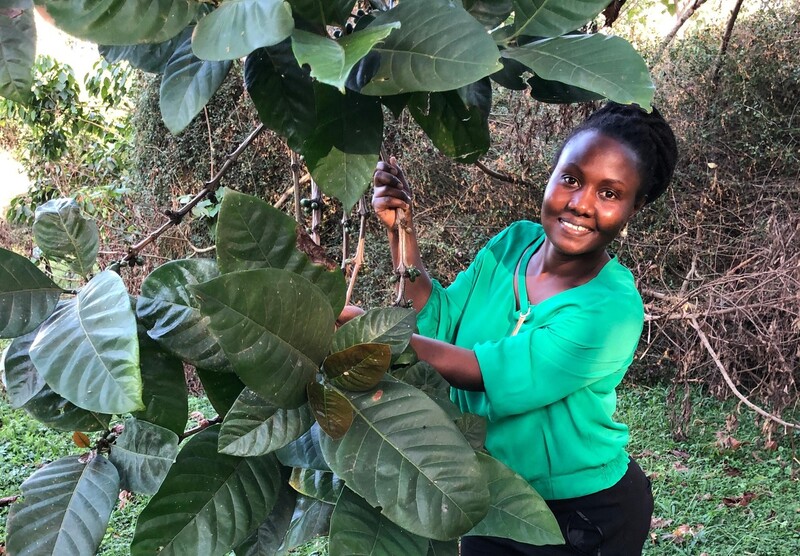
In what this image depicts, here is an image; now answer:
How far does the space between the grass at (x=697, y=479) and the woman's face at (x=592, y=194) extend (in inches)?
91.4

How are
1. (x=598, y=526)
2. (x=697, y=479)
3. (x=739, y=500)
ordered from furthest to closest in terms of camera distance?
(x=697, y=479) → (x=739, y=500) → (x=598, y=526)

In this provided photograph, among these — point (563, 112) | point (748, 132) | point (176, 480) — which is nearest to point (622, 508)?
point (176, 480)

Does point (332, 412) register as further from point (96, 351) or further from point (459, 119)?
point (459, 119)

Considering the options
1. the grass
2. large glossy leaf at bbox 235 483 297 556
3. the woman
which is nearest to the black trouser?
the woman

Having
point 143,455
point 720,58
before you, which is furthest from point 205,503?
point 720,58

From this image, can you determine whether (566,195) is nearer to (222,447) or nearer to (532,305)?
(532,305)

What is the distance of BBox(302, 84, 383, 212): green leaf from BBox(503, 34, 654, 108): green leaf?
182 millimetres

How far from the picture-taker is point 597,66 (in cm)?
52

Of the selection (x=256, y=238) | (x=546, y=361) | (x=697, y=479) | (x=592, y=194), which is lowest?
(x=697, y=479)

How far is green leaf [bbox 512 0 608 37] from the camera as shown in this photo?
1.93ft

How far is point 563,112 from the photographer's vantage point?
3768mm

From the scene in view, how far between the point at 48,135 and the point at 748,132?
5.14 metres

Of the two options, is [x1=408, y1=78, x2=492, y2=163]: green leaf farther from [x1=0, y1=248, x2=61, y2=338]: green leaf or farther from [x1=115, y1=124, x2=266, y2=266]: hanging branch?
[x1=0, y1=248, x2=61, y2=338]: green leaf

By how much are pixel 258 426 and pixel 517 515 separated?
0.83ft
